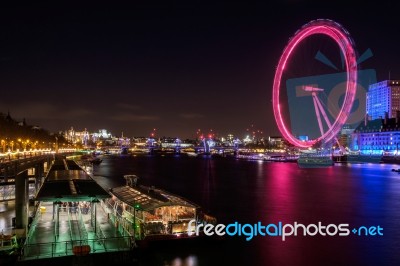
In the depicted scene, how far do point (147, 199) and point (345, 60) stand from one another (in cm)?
3120

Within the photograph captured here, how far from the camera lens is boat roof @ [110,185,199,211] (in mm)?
14023

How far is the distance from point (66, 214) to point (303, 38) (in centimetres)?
3446

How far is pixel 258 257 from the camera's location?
14125 millimetres

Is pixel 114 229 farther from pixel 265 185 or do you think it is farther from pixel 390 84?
pixel 390 84

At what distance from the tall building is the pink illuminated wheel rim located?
81.0 meters

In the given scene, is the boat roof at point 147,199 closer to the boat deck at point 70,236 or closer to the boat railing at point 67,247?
the boat deck at point 70,236

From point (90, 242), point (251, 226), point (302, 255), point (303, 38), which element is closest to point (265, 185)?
point (303, 38)

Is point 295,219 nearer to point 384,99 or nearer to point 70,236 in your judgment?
point 70,236

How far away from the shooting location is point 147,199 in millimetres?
14930

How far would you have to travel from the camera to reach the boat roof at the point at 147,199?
14023 mm

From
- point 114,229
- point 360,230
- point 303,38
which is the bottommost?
point 360,230

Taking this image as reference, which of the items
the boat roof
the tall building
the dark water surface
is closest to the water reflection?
the dark water surface

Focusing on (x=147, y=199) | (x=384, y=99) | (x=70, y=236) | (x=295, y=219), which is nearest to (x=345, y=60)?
(x=295, y=219)

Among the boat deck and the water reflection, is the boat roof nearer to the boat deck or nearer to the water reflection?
the boat deck
